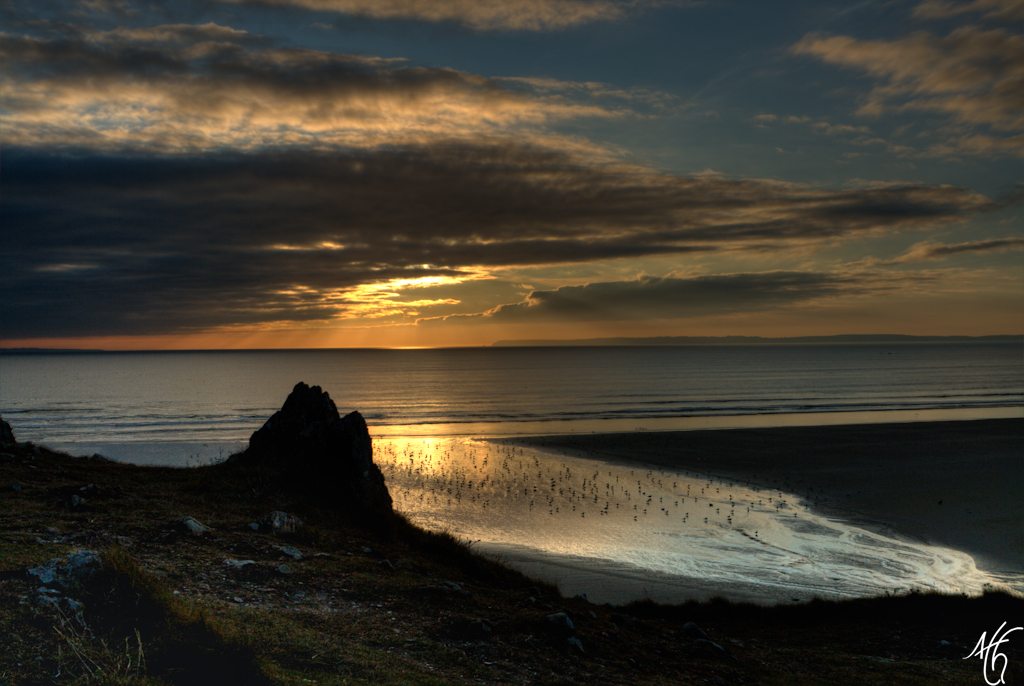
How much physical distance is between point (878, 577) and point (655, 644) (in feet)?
43.0

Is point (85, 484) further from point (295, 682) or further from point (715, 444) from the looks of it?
point (715, 444)

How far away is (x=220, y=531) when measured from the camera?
11555mm

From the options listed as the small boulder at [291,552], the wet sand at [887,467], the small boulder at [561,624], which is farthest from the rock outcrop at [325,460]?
the wet sand at [887,467]

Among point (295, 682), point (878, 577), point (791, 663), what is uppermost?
point (295, 682)

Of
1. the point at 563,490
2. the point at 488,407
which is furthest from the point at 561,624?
the point at 488,407

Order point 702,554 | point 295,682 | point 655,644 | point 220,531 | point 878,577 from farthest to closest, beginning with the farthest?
point 702,554 → point 878,577 → point 220,531 → point 655,644 → point 295,682

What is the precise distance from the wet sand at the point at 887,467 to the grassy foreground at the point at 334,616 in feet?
40.1

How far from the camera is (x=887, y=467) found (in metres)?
36.9

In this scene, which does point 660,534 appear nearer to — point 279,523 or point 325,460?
point 325,460

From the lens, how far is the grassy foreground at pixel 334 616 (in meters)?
6.37

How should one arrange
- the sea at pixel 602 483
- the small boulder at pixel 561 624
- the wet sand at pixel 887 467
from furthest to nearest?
the wet sand at pixel 887 467
the sea at pixel 602 483
the small boulder at pixel 561 624

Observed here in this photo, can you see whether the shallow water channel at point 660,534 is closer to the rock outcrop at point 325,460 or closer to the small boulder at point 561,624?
the rock outcrop at point 325,460

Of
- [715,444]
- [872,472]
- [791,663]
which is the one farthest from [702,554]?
[715,444]
